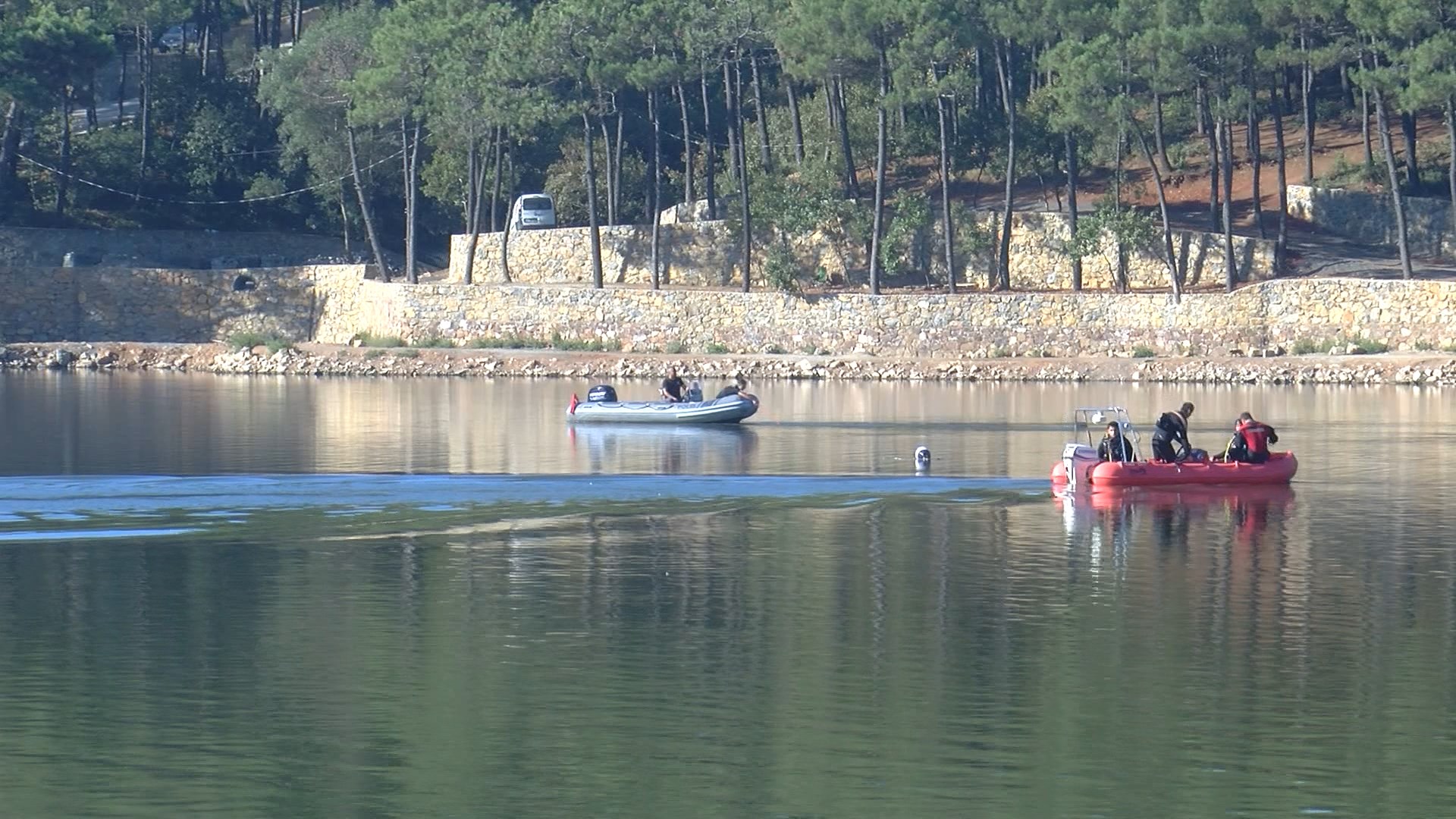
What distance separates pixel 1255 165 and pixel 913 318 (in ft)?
39.8

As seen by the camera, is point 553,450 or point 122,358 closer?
point 553,450

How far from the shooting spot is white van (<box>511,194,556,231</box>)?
72.4 meters

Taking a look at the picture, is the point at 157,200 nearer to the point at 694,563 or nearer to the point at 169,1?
the point at 169,1

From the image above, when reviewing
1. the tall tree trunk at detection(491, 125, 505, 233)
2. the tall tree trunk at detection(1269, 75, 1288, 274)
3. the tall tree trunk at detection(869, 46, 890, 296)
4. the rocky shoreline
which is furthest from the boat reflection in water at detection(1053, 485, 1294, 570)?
the tall tree trunk at detection(491, 125, 505, 233)

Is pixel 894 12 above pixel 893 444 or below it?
above

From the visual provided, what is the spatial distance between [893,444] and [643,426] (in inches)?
305

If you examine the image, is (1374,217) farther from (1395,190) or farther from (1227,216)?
(1227,216)

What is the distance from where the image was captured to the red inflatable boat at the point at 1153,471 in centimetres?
3325

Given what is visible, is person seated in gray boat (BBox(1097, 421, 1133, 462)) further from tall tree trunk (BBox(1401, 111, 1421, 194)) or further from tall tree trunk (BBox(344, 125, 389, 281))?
tall tree trunk (BBox(344, 125, 389, 281))

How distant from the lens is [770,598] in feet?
78.9

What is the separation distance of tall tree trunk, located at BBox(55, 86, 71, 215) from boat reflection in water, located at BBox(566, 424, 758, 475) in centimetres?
3492

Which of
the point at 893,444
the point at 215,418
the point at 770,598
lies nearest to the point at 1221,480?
the point at 893,444

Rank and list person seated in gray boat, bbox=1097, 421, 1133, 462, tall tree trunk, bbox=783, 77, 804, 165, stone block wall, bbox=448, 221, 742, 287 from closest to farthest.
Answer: person seated in gray boat, bbox=1097, 421, 1133, 462 < stone block wall, bbox=448, 221, 742, 287 < tall tree trunk, bbox=783, 77, 804, 165

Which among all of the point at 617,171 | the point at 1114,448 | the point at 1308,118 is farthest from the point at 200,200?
the point at 1114,448
